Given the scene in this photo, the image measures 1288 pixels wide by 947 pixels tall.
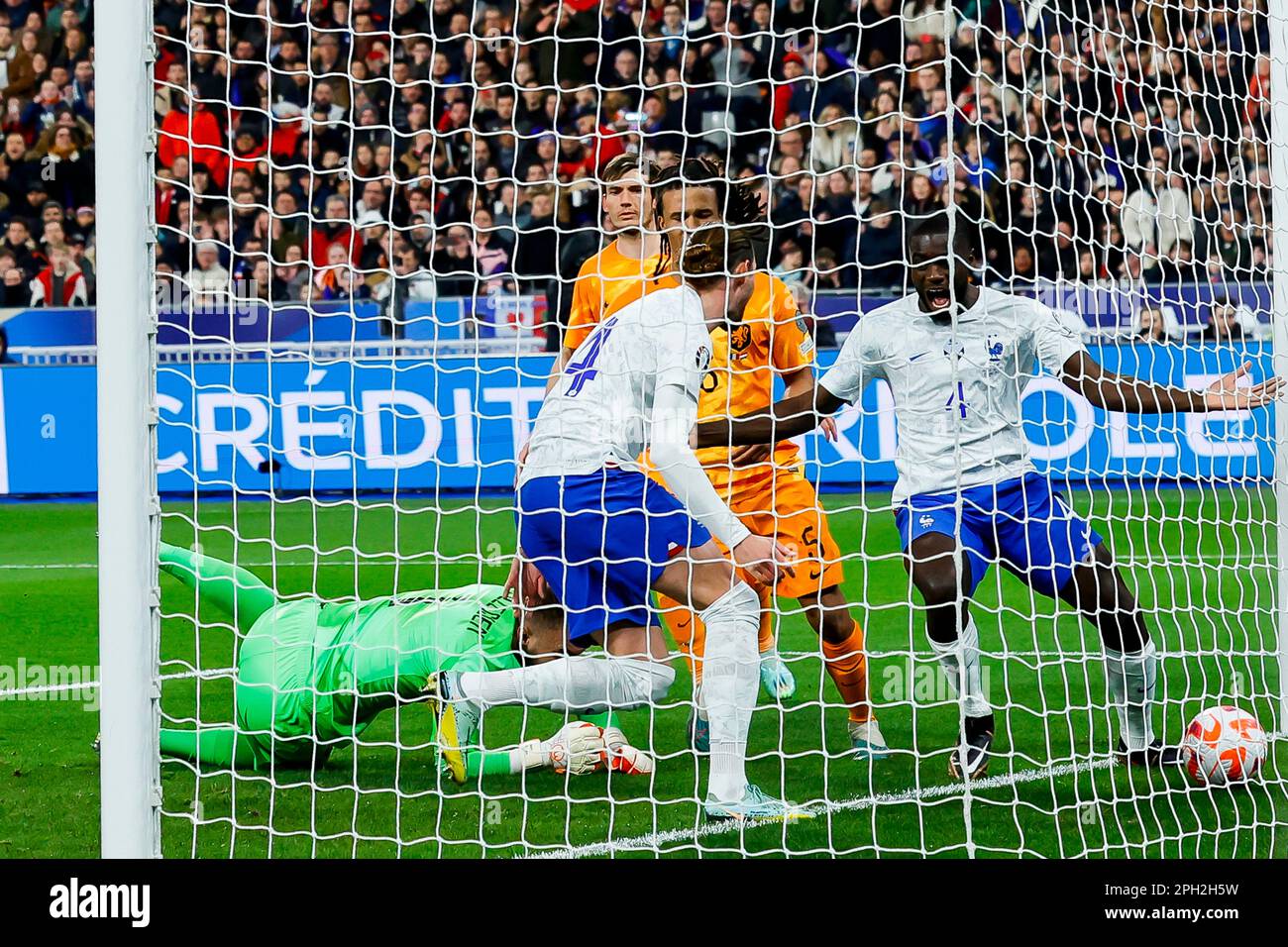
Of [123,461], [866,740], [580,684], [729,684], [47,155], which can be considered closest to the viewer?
[123,461]

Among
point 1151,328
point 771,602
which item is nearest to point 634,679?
point 771,602

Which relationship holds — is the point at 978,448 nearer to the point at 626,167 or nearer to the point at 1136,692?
the point at 1136,692

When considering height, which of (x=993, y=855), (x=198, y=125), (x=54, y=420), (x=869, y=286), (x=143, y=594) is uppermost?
(x=198, y=125)

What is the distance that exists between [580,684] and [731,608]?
0.48 metres

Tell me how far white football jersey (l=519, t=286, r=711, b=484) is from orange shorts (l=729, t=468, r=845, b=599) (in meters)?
0.89

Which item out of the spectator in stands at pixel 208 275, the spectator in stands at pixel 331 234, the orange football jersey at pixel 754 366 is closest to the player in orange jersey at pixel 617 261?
the orange football jersey at pixel 754 366

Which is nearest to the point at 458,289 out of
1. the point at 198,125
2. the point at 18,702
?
the point at 198,125

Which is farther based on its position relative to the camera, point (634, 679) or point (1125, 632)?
point (1125, 632)

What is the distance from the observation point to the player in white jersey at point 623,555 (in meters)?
4.39

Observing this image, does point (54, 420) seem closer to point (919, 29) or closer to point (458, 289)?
point (458, 289)

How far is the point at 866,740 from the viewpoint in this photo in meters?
5.30

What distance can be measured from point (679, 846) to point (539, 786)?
0.79 metres

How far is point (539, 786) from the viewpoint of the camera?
4.95 meters

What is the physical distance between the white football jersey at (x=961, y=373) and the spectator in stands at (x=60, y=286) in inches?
351
